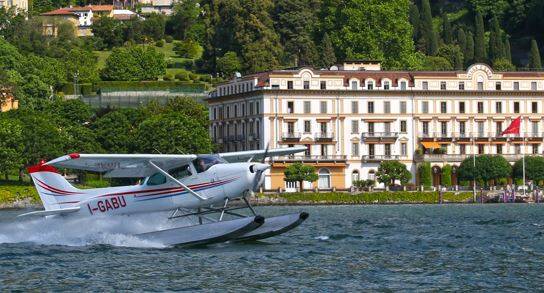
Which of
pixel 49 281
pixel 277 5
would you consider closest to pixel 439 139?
pixel 277 5

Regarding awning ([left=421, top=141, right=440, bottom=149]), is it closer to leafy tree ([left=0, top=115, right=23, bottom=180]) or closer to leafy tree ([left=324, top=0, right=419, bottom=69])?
leafy tree ([left=324, top=0, right=419, bottom=69])

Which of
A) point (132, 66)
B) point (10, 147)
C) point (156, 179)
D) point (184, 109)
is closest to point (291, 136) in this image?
point (184, 109)

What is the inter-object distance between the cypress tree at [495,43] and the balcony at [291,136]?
59177mm

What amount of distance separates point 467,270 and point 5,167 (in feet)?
252

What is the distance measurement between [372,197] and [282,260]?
7193cm

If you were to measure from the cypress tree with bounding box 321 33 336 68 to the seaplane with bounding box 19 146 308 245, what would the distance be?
112 m

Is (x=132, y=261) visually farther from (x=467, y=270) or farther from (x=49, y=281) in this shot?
(x=467, y=270)

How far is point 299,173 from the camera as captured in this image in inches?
5138

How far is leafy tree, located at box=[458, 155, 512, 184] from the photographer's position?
132 meters

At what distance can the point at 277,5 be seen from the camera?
640 feet

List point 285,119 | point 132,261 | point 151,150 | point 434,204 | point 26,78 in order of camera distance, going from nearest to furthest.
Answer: point 132,261 → point 434,204 → point 151,150 → point 285,119 → point 26,78

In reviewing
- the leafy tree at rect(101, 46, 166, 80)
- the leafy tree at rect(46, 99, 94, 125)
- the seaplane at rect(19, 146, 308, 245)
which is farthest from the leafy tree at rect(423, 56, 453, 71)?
the seaplane at rect(19, 146, 308, 245)

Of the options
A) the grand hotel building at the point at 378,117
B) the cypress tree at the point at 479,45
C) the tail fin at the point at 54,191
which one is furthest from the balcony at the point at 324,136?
the tail fin at the point at 54,191

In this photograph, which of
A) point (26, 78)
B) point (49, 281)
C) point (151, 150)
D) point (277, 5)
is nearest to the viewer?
point (49, 281)
